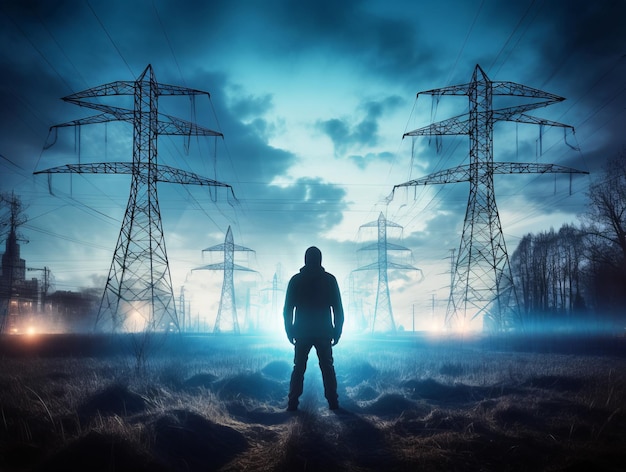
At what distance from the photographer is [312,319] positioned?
8.41 m

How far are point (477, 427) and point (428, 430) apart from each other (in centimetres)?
67

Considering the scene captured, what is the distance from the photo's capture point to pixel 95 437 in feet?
16.5

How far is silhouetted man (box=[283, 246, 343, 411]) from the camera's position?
329 inches

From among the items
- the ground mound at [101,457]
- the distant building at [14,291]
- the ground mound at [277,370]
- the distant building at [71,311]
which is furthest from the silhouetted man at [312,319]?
the distant building at [71,311]

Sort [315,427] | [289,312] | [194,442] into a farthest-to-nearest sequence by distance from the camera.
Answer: [289,312]
[315,427]
[194,442]

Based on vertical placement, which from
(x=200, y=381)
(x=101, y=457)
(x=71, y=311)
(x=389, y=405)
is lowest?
(x=71, y=311)

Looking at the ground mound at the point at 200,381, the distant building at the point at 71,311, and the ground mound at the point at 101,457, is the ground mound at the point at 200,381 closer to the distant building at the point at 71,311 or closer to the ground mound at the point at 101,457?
the ground mound at the point at 101,457

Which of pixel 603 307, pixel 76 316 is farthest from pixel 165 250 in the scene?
pixel 76 316

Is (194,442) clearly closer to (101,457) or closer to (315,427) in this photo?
(101,457)

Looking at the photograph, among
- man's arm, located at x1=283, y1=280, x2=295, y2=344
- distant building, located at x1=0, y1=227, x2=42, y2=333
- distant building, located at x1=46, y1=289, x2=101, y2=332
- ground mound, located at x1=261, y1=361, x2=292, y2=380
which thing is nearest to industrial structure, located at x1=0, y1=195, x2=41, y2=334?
distant building, located at x1=0, y1=227, x2=42, y2=333

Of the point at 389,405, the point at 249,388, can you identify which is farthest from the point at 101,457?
the point at 249,388

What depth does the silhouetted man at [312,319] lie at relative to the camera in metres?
8.36

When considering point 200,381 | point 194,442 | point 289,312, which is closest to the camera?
point 194,442

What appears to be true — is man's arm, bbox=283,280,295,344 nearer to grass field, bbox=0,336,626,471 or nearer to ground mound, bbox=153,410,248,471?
grass field, bbox=0,336,626,471
